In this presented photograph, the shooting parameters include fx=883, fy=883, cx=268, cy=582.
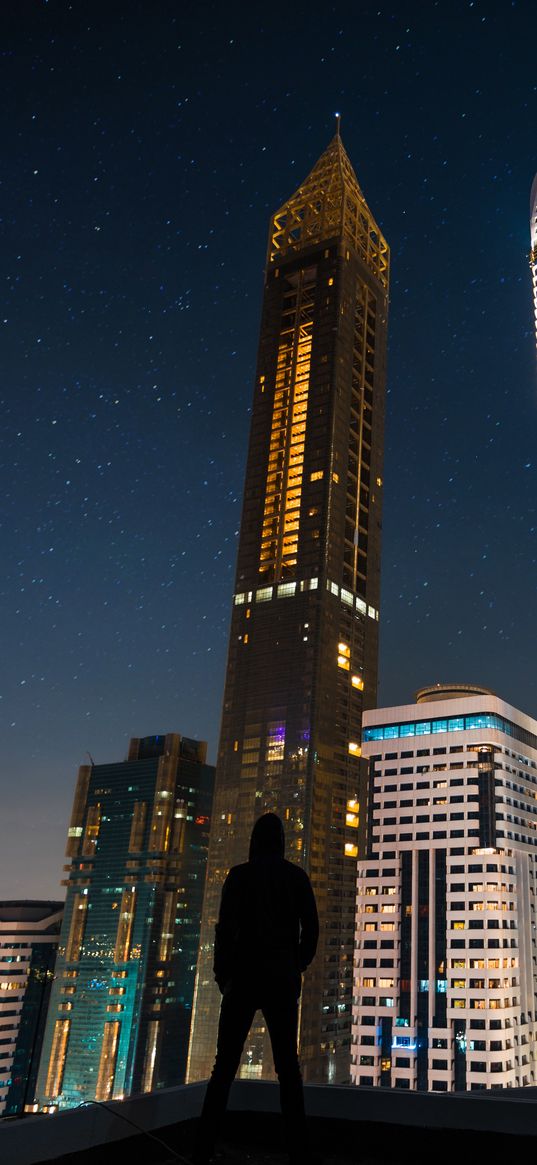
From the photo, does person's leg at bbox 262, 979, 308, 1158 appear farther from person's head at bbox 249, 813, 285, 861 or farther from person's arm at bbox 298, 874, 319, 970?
person's head at bbox 249, 813, 285, 861

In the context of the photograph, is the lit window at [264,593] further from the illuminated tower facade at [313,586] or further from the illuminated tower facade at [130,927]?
the illuminated tower facade at [130,927]

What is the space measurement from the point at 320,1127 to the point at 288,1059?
1252mm

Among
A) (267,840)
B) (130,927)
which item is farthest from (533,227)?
(130,927)

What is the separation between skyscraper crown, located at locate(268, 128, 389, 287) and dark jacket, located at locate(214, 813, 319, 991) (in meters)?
138

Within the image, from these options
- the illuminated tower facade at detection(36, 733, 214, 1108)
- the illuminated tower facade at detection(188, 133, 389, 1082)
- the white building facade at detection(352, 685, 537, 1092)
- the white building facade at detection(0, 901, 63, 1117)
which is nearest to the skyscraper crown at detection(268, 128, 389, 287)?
the illuminated tower facade at detection(188, 133, 389, 1082)

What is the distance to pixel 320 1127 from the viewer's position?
688 centimetres

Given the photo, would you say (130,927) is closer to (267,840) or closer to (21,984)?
(21,984)

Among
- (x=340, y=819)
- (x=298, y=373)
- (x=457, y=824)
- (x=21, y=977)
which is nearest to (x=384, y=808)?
(x=457, y=824)

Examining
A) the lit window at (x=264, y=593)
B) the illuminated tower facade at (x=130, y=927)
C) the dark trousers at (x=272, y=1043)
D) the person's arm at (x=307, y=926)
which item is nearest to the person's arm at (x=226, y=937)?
the dark trousers at (x=272, y=1043)

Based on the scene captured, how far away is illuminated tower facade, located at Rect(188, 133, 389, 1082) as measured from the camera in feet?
330

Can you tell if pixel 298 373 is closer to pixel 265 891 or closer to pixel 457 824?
pixel 457 824

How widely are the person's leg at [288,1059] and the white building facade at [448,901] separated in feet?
364

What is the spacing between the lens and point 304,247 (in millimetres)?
Result: 136875

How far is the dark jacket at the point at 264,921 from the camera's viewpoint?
6195 mm
